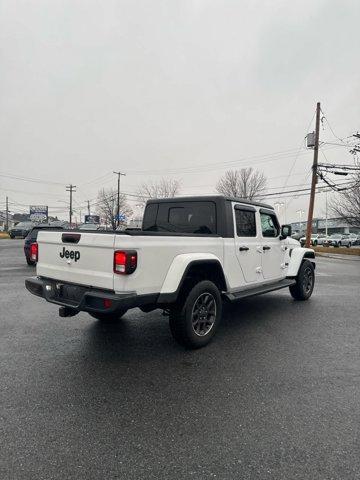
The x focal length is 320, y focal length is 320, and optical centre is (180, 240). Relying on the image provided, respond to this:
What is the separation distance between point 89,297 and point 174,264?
1030 mm

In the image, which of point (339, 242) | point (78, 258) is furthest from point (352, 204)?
point (78, 258)

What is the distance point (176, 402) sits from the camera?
2.90 m

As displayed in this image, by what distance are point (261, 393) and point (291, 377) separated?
521 millimetres

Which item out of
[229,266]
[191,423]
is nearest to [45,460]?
[191,423]

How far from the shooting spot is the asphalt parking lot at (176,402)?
214 cm

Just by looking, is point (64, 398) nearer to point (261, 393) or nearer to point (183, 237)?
point (261, 393)

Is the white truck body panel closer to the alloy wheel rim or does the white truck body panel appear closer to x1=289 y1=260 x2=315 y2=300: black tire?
the alloy wheel rim

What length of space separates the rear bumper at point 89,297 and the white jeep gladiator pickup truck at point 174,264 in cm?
1

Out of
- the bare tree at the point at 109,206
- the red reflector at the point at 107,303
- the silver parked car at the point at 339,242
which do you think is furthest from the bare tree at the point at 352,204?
the bare tree at the point at 109,206

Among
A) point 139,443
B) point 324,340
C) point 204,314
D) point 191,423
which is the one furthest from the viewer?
point 324,340

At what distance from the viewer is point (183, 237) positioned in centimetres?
392

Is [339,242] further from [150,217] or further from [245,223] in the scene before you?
[150,217]

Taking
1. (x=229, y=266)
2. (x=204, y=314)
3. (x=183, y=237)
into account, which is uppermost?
(x=183, y=237)

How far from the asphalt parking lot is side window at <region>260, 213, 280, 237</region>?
1628mm
